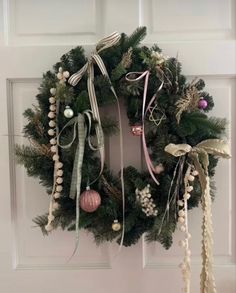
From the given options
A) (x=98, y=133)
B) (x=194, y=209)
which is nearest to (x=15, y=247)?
(x=98, y=133)

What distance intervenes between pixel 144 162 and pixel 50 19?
0.53 meters

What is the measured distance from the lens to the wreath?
1067 millimetres

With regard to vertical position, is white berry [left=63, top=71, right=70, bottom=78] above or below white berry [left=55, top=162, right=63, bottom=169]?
above

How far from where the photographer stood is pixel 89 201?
1.06m

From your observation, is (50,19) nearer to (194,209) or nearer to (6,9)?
(6,9)

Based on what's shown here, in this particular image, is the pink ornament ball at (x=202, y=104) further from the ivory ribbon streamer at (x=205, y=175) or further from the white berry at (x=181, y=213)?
the white berry at (x=181, y=213)

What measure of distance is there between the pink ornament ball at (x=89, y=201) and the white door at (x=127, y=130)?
0.19 meters

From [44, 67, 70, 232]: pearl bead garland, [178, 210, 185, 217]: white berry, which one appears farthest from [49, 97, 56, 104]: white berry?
[178, 210, 185, 217]: white berry

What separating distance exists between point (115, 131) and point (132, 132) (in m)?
0.07

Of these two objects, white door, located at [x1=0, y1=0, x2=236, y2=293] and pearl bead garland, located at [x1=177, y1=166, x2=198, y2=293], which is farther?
white door, located at [x1=0, y1=0, x2=236, y2=293]

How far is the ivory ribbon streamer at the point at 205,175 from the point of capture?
1.03m

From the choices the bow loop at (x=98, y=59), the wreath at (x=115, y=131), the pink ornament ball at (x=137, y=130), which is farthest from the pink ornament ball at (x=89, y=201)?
the bow loop at (x=98, y=59)

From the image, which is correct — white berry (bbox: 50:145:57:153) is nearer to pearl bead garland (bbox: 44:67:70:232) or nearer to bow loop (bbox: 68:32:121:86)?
pearl bead garland (bbox: 44:67:70:232)

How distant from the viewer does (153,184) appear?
1104 millimetres
